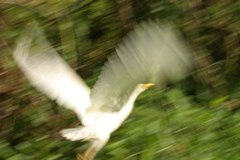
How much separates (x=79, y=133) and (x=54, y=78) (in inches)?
15.5

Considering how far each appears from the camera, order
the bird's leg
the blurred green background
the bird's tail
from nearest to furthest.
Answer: the bird's tail
the bird's leg
the blurred green background

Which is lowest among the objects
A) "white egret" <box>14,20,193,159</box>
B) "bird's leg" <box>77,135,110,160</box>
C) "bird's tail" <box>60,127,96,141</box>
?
"bird's leg" <box>77,135,110,160</box>

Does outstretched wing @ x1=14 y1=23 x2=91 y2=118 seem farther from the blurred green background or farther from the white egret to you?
the blurred green background

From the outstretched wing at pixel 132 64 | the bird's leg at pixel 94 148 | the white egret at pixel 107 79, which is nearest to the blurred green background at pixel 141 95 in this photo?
the bird's leg at pixel 94 148

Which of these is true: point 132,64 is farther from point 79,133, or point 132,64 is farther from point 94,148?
point 94,148

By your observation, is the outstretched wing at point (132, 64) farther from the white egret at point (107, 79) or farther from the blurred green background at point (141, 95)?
the blurred green background at point (141, 95)

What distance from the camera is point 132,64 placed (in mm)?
2576

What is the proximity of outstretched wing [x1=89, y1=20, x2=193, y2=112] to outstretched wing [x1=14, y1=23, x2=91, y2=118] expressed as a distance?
0.39 feet

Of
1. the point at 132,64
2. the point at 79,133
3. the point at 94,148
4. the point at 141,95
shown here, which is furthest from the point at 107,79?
the point at 141,95

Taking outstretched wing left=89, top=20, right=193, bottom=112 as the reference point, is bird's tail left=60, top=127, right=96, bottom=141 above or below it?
below

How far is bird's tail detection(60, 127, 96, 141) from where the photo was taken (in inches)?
101

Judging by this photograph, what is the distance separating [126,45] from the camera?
2635 mm

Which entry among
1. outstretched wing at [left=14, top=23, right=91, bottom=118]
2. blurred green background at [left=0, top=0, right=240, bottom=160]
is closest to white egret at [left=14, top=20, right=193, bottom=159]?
outstretched wing at [left=14, top=23, right=91, bottom=118]

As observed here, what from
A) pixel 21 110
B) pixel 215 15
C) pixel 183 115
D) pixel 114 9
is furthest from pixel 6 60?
pixel 215 15
